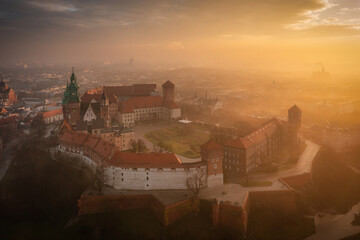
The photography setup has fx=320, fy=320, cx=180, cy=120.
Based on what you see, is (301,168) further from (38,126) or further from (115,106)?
(38,126)

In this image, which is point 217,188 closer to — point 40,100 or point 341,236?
point 341,236

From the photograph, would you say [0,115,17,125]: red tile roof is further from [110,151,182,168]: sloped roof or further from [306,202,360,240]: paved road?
[306,202,360,240]: paved road

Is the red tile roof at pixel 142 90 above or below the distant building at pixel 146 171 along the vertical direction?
above

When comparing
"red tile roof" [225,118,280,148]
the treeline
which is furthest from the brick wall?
"red tile roof" [225,118,280,148]

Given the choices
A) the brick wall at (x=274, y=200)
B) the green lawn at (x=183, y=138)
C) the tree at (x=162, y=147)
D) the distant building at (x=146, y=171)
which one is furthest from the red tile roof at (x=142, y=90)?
the brick wall at (x=274, y=200)

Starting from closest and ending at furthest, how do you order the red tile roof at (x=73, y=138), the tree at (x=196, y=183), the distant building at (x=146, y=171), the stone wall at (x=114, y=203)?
the tree at (x=196, y=183) < the stone wall at (x=114, y=203) < the distant building at (x=146, y=171) < the red tile roof at (x=73, y=138)

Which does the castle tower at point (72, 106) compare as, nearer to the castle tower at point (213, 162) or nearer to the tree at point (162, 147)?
the tree at point (162, 147)
